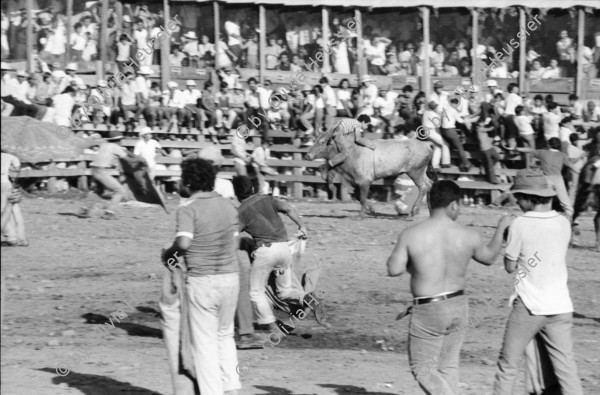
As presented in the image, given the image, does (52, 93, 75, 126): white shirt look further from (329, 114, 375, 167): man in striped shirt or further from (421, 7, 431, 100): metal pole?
(421, 7, 431, 100): metal pole

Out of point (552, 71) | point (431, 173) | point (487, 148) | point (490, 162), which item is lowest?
point (431, 173)

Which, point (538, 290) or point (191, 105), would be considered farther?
point (191, 105)

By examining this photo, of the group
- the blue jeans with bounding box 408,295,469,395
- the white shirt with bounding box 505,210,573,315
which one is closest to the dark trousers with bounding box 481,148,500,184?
the white shirt with bounding box 505,210,573,315

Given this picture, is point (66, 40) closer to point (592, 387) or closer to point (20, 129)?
point (20, 129)

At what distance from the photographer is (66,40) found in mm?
25438

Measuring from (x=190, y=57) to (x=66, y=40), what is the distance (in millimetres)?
2676

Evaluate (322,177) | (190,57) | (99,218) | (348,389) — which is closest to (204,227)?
(348,389)

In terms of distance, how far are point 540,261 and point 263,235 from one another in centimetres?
412

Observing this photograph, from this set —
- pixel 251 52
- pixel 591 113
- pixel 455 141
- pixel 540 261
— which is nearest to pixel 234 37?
pixel 251 52

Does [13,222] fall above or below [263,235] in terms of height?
below

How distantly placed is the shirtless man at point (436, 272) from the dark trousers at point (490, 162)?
16.5 m

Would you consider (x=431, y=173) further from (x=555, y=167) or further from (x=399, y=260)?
(x=399, y=260)

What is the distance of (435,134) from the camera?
2447cm

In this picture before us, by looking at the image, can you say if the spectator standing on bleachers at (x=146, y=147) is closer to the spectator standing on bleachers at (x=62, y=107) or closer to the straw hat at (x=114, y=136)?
the straw hat at (x=114, y=136)
